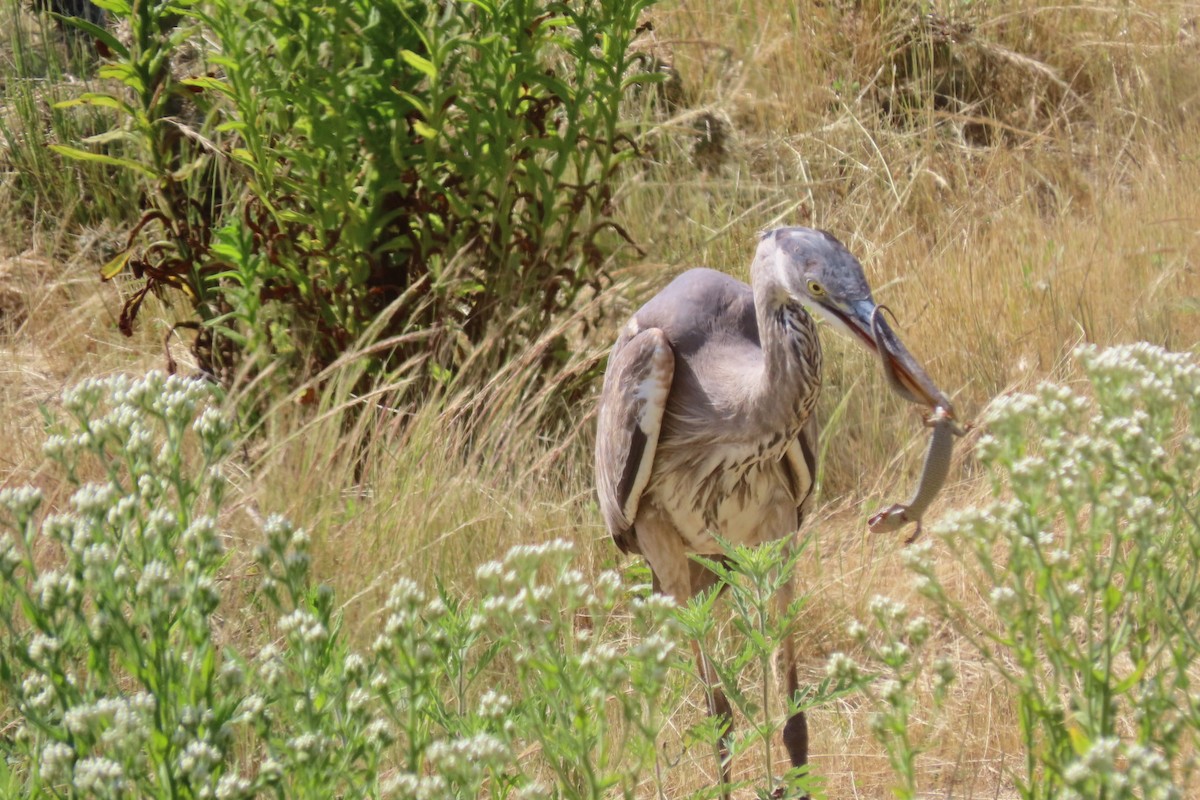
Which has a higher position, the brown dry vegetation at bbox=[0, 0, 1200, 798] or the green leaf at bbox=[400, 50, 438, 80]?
the green leaf at bbox=[400, 50, 438, 80]

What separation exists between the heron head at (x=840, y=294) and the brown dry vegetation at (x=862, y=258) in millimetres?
732

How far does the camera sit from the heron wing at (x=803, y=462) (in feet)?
12.5

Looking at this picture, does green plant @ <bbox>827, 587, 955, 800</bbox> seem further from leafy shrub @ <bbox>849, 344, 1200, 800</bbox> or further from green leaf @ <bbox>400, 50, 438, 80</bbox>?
green leaf @ <bbox>400, 50, 438, 80</bbox>

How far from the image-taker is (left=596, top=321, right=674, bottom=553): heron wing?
3.65 metres

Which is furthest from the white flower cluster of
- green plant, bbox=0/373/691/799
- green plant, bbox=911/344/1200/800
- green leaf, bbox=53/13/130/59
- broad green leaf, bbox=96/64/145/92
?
broad green leaf, bbox=96/64/145/92

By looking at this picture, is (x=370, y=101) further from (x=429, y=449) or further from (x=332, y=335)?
(x=429, y=449)

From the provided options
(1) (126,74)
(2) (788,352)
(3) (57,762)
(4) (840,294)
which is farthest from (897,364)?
(1) (126,74)

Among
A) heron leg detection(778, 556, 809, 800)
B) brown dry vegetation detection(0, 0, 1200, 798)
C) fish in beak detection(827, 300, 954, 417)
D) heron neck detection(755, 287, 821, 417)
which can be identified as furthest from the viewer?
brown dry vegetation detection(0, 0, 1200, 798)

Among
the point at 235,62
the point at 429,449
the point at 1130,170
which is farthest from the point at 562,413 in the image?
the point at 1130,170

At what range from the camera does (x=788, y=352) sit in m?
3.37

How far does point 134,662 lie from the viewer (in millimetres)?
1848

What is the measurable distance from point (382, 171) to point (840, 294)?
5.43 ft

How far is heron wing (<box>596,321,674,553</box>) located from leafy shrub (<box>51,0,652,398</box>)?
0.63 meters

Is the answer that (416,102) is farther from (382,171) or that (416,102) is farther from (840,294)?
(840,294)
